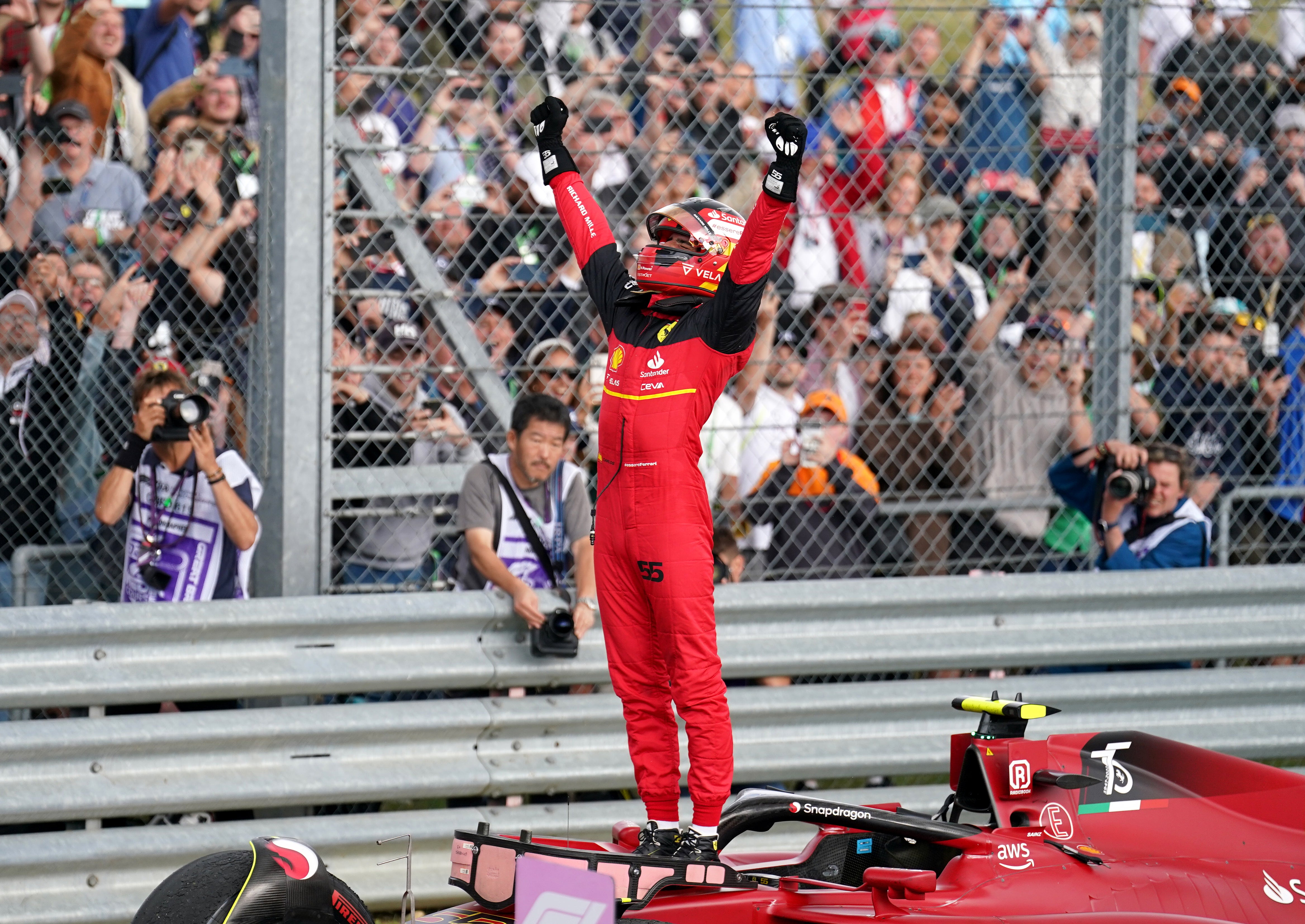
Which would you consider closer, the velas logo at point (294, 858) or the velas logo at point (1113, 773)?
the velas logo at point (294, 858)

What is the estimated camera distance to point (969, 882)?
336cm

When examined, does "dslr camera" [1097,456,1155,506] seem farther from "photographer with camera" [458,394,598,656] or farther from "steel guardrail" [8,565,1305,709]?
"photographer with camera" [458,394,598,656]

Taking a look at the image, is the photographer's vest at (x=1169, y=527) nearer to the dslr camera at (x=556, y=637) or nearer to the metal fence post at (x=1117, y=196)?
the metal fence post at (x=1117, y=196)

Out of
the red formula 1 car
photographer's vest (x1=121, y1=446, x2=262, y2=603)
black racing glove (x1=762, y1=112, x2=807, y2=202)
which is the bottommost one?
the red formula 1 car

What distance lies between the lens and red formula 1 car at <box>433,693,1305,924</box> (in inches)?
130

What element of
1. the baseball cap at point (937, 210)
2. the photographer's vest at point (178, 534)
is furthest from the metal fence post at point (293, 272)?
the baseball cap at point (937, 210)

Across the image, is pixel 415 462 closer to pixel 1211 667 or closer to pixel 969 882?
pixel 969 882

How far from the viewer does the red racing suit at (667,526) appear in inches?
145

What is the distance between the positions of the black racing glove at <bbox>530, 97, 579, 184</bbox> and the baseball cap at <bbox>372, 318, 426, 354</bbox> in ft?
3.19

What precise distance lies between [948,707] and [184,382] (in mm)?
2806

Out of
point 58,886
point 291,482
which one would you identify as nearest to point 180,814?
point 58,886

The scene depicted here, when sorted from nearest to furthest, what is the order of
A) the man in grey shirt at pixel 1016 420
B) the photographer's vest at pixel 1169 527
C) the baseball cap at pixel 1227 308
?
the photographer's vest at pixel 1169 527
the man in grey shirt at pixel 1016 420
the baseball cap at pixel 1227 308

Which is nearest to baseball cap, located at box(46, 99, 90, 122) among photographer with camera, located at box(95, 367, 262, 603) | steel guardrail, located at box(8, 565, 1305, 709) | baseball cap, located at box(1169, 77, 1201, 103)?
photographer with camera, located at box(95, 367, 262, 603)

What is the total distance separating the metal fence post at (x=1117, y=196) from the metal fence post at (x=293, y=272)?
8.66 ft
